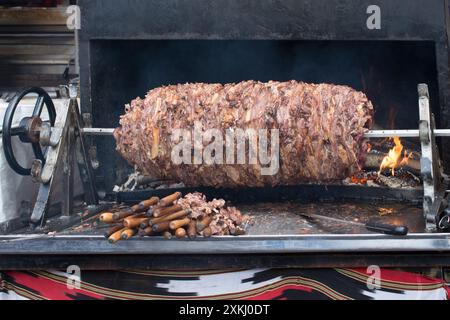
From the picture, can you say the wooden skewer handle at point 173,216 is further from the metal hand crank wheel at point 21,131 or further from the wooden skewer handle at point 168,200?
the metal hand crank wheel at point 21,131

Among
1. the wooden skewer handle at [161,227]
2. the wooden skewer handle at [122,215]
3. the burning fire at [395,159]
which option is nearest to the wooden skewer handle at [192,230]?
the wooden skewer handle at [161,227]

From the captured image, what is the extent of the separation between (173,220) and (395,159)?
6.03 ft

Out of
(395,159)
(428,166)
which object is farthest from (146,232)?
(395,159)

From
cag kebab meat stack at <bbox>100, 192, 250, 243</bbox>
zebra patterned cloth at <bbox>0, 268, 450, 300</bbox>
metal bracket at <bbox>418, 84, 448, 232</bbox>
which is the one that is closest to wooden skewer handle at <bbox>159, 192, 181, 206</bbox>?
cag kebab meat stack at <bbox>100, 192, 250, 243</bbox>

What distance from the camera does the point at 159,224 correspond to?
3.31m

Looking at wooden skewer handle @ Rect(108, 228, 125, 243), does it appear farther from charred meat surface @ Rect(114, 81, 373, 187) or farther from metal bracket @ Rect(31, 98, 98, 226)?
charred meat surface @ Rect(114, 81, 373, 187)

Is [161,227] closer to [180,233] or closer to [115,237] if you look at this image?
[180,233]

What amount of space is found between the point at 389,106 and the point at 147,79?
6.27ft

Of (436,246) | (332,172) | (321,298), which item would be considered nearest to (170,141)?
(332,172)

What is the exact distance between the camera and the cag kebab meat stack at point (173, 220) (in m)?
3.31

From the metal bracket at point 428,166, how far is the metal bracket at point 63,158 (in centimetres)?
213

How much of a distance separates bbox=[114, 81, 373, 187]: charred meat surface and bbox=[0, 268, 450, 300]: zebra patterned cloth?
843mm

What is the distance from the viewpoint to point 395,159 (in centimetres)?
445

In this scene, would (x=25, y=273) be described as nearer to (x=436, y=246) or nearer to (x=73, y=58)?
(x=436, y=246)
